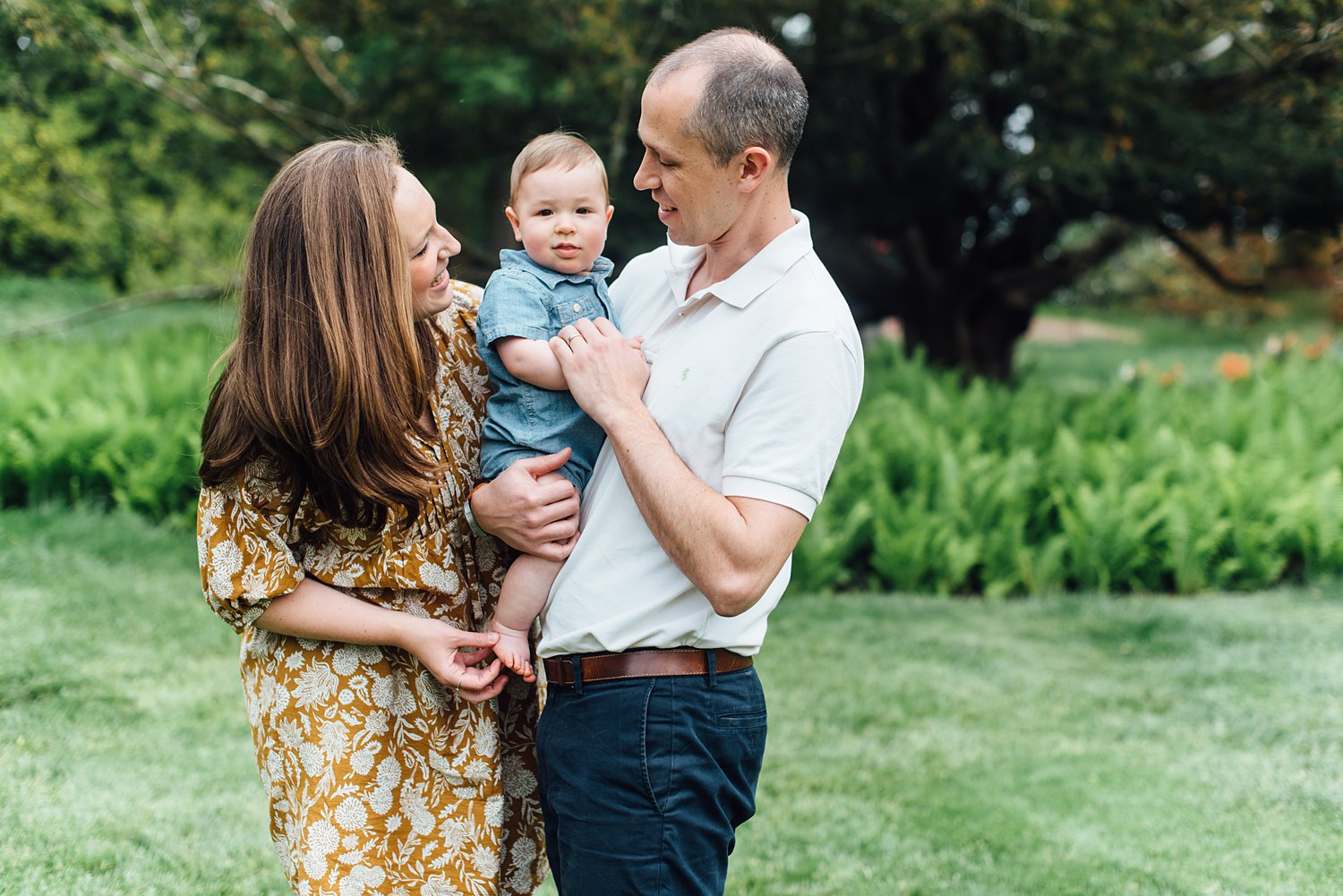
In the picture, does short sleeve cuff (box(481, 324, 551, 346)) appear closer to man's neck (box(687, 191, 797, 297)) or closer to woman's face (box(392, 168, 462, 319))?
woman's face (box(392, 168, 462, 319))

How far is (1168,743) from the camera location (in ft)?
16.3

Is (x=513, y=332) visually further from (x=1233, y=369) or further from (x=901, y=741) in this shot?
(x=1233, y=369)

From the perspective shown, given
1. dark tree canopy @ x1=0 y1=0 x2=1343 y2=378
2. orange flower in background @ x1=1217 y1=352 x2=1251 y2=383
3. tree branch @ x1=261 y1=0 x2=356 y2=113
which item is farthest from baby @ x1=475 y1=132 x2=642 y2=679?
orange flower in background @ x1=1217 y1=352 x2=1251 y2=383

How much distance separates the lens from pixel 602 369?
199 cm

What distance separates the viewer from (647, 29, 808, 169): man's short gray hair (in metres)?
1.93

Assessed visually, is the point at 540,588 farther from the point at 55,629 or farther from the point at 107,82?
the point at 107,82

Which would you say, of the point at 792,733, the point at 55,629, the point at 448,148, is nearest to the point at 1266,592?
the point at 792,733

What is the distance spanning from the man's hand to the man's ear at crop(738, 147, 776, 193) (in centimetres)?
33

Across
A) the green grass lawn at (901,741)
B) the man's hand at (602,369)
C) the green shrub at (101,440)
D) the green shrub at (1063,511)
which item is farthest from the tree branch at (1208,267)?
the man's hand at (602,369)

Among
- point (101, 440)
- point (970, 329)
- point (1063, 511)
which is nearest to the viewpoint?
point (1063, 511)

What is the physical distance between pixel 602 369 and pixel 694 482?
28cm

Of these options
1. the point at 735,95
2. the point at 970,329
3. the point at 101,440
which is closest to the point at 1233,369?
the point at 970,329

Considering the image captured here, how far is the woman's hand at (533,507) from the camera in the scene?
6.49ft

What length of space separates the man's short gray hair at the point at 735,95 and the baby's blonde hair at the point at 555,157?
12.0 inches
